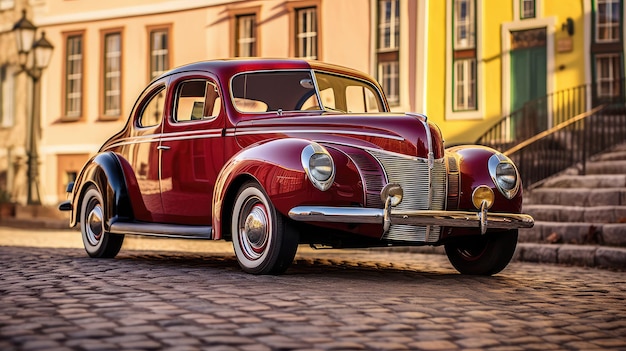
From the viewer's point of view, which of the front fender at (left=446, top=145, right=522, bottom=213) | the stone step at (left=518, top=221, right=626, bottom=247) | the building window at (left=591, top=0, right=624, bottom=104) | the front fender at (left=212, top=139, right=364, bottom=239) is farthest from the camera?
the building window at (left=591, top=0, right=624, bottom=104)

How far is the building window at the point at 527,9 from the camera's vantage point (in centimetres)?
2003

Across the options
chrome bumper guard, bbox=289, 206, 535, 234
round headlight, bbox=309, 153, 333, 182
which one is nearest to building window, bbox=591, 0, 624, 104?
chrome bumper guard, bbox=289, 206, 535, 234

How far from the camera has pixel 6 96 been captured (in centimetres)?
2912

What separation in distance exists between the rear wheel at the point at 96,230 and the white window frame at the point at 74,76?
17.6 m

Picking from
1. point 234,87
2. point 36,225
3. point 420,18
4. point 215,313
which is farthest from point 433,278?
point 36,225

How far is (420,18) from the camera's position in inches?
842

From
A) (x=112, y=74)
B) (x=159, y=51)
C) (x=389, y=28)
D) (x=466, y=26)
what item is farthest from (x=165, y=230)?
(x=112, y=74)

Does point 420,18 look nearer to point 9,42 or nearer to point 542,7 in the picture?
point 542,7

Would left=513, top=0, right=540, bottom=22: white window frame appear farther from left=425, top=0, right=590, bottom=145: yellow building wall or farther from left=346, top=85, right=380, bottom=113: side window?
left=346, top=85, right=380, bottom=113: side window

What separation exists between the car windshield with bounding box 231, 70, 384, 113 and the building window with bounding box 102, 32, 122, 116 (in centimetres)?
1826

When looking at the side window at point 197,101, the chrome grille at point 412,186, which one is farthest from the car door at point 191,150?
the chrome grille at point 412,186

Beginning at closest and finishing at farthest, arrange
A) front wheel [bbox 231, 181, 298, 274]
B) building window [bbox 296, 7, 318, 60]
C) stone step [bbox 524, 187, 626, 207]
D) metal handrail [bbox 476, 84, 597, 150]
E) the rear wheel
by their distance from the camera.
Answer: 1. front wheel [bbox 231, 181, 298, 274]
2. the rear wheel
3. stone step [bbox 524, 187, 626, 207]
4. metal handrail [bbox 476, 84, 597, 150]
5. building window [bbox 296, 7, 318, 60]

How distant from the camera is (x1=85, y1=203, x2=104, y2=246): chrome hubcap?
401 inches

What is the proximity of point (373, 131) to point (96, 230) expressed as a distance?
143 inches
